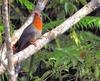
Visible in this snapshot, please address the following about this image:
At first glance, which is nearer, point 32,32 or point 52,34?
point 52,34

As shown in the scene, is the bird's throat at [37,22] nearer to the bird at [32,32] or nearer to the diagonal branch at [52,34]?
the bird at [32,32]

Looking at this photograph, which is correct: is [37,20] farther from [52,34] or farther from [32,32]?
[52,34]

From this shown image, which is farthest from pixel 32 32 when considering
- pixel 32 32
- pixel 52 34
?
pixel 52 34

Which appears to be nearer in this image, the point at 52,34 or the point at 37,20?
the point at 52,34

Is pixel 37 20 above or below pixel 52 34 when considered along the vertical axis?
above

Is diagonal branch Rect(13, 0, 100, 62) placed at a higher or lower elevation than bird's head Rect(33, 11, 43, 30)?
lower

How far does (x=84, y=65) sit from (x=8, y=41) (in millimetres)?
914

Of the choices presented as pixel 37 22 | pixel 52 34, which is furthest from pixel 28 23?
pixel 52 34

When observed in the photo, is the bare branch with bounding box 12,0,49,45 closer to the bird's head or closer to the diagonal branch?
the bird's head

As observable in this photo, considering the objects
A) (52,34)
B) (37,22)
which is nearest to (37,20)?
(37,22)

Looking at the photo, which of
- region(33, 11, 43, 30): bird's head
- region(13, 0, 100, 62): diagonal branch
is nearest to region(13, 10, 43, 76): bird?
region(33, 11, 43, 30): bird's head

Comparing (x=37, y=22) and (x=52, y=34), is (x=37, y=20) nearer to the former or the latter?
(x=37, y=22)

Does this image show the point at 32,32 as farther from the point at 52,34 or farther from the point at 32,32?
the point at 52,34

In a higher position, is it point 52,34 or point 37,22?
point 37,22
